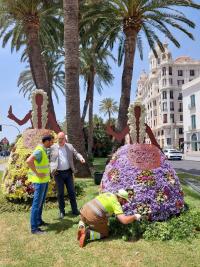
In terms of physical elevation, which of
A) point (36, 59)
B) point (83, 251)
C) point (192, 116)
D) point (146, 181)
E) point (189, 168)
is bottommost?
point (83, 251)

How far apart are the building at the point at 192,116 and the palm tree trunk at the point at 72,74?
155 ft

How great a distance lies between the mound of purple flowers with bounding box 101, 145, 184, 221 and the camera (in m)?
6.42

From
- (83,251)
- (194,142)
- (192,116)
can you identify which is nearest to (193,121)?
(192,116)

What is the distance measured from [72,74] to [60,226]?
7.25 metres

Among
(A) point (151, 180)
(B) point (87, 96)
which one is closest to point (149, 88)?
(B) point (87, 96)

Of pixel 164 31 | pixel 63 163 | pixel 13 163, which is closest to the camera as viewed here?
pixel 63 163

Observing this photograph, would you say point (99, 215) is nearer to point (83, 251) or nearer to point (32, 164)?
point (83, 251)

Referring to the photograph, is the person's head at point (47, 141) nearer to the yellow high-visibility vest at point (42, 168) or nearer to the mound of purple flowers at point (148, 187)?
the yellow high-visibility vest at point (42, 168)

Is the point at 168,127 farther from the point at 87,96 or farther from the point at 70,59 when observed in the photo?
the point at 70,59

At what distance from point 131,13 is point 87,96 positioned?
17181 mm

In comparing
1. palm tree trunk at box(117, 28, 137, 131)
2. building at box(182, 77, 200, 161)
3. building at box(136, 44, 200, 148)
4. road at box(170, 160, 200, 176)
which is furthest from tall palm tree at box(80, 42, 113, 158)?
building at box(136, 44, 200, 148)

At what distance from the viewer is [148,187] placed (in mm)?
6578

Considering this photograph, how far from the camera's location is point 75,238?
6.16 m

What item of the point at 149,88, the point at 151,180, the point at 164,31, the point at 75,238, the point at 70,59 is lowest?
the point at 75,238
